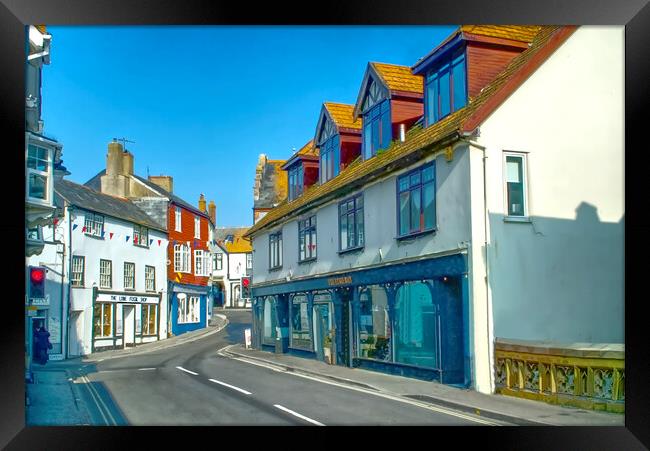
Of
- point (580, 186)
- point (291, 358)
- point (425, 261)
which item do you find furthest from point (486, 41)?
point (291, 358)

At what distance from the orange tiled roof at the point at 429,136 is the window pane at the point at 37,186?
9.19m

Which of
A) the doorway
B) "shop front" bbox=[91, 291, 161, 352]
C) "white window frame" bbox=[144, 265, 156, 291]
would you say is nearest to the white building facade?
"shop front" bbox=[91, 291, 161, 352]

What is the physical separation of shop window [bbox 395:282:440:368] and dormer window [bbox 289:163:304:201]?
1125 cm

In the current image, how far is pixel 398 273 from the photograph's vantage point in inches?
722

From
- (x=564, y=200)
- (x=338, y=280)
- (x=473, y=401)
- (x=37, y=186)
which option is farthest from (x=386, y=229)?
(x=37, y=186)

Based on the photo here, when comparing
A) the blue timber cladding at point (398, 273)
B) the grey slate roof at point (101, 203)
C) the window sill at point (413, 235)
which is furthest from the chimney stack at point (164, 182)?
the window sill at point (413, 235)

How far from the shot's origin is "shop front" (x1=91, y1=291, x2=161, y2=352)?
81.7 feet

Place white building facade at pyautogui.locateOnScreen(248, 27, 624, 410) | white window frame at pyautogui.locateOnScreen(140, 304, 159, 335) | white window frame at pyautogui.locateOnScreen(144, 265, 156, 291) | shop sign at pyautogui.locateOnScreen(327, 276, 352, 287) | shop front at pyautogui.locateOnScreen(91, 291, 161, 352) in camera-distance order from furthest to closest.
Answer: white window frame at pyautogui.locateOnScreen(140, 304, 159, 335), white window frame at pyautogui.locateOnScreen(144, 265, 156, 291), shop front at pyautogui.locateOnScreen(91, 291, 161, 352), shop sign at pyautogui.locateOnScreen(327, 276, 352, 287), white building facade at pyautogui.locateOnScreen(248, 27, 624, 410)

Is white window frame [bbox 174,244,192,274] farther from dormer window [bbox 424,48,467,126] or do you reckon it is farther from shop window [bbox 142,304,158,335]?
dormer window [bbox 424,48,467,126]

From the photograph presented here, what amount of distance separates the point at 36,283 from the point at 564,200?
14006mm

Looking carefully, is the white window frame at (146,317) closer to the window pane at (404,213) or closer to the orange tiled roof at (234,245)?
the window pane at (404,213)

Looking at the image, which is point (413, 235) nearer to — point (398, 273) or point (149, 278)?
point (398, 273)
